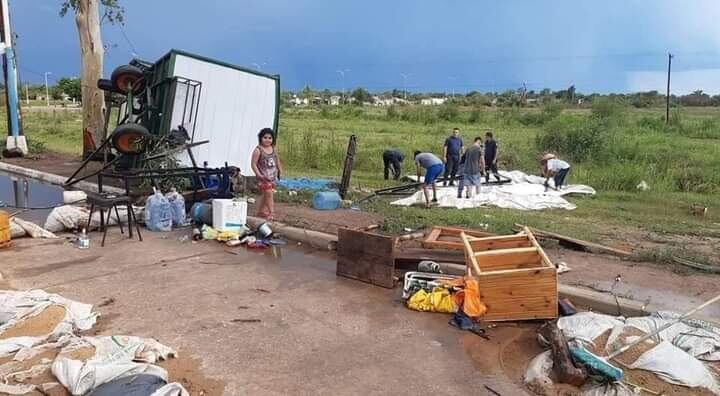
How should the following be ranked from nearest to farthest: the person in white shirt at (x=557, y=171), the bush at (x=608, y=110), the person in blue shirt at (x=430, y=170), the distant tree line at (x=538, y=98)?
the person in blue shirt at (x=430, y=170) < the person in white shirt at (x=557, y=171) < the bush at (x=608, y=110) < the distant tree line at (x=538, y=98)

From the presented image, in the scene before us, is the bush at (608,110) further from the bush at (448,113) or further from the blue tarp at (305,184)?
the blue tarp at (305,184)

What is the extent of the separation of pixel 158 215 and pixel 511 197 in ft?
28.1

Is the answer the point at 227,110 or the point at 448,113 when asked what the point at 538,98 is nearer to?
the point at 448,113

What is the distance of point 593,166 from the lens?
20953 mm

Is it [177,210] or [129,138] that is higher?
[129,138]

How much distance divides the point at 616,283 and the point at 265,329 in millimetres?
3998

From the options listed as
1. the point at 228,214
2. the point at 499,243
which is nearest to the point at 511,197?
the point at 228,214

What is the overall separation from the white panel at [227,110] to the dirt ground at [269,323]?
6.25m

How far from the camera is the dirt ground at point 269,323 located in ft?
14.7

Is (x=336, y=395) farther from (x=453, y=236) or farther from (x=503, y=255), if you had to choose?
(x=453, y=236)

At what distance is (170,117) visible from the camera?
13195 mm

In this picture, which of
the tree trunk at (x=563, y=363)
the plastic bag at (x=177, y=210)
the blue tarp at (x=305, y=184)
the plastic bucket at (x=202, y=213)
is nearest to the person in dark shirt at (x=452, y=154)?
the blue tarp at (x=305, y=184)

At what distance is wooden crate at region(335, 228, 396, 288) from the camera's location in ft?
21.9

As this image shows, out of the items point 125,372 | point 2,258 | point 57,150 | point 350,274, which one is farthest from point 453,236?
point 57,150
